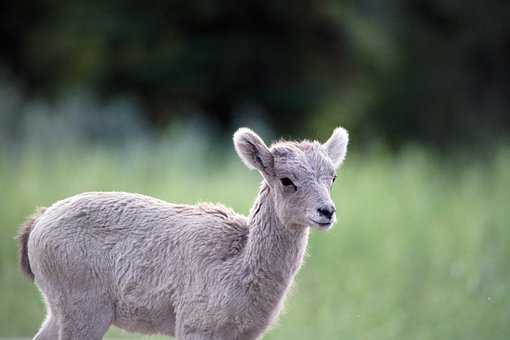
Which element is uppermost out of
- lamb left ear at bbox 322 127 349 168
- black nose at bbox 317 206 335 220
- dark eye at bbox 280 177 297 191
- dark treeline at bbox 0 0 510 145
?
dark treeline at bbox 0 0 510 145

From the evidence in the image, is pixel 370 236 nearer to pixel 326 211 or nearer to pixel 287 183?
pixel 287 183

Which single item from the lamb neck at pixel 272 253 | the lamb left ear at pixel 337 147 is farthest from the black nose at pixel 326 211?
the lamb left ear at pixel 337 147

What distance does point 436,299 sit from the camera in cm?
1150

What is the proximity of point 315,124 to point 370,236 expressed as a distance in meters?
12.8

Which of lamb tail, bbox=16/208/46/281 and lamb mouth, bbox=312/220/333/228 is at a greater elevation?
lamb mouth, bbox=312/220/333/228

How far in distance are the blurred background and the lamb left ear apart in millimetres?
4131

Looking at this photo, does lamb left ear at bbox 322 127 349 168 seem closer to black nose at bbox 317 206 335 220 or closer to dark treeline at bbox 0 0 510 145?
black nose at bbox 317 206 335 220

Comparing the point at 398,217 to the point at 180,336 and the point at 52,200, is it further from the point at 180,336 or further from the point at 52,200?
the point at 180,336

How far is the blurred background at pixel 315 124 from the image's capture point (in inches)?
467

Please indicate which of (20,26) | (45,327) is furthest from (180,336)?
(20,26)

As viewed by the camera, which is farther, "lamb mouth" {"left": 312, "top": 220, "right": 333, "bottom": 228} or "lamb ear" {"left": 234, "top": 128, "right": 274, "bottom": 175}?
"lamb ear" {"left": 234, "top": 128, "right": 274, "bottom": 175}

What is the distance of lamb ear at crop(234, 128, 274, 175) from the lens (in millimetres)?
6617

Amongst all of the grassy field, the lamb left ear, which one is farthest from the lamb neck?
the grassy field

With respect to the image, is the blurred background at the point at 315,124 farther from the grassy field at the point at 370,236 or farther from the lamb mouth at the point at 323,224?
the lamb mouth at the point at 323,224
